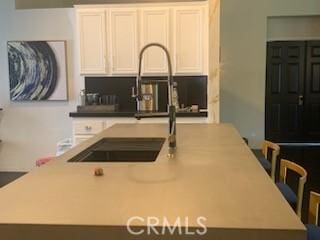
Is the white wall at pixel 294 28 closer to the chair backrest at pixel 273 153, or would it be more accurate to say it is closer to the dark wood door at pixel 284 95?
the dark wood door at pixel 284 95

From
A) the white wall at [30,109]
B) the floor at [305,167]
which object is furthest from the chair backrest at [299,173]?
the white wall at [30,109]

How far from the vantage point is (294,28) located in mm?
7781

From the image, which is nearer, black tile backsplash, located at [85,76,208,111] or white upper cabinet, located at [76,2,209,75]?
white upper cabinet, located at [76,2,209,75]

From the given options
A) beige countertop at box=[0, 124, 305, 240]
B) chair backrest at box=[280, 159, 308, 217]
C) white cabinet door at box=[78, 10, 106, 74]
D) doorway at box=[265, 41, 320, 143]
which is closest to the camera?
beige countertop at box=[0, 124, 305, 240]

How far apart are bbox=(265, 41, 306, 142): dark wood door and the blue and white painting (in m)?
4.58

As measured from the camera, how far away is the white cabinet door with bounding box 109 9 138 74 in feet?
16.6

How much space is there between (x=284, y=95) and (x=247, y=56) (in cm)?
135

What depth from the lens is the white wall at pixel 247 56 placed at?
7.28 metres

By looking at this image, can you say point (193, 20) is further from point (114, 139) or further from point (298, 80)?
point (298, 80)

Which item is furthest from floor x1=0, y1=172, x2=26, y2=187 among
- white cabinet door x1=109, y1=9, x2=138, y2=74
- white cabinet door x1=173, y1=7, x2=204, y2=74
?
white cabinet door x1=173, y1=7, x2=204, y2=74

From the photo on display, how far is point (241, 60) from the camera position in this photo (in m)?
7.46

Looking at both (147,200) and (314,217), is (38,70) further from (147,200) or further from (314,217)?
(147,200)

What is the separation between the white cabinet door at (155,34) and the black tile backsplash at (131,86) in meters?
0.45

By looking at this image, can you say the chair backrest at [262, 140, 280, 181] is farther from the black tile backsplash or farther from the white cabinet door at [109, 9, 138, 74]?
the white cabinet door at [109, 9, 138, 74]
